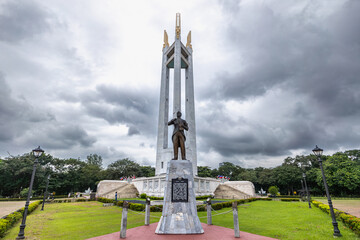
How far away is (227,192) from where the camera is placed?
3147cm

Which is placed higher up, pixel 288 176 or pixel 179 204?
pixel 288 176

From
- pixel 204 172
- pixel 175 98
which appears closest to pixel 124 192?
pixel 175 98

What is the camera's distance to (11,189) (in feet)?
124

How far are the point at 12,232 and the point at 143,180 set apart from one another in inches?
831

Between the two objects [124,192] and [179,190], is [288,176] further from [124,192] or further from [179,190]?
[179,190]

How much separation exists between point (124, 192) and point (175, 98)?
1807 centimetres

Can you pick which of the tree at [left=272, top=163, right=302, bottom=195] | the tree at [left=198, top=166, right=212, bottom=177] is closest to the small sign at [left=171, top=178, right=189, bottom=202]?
the tree at [left=198, top=166, right=212, bottom=177]

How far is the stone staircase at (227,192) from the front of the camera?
3057 cm

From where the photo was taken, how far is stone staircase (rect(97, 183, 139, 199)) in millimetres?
29869

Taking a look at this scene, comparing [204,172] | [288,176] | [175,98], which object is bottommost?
[288,176]

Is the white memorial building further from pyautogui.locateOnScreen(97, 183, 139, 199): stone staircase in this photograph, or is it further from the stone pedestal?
the stone pedestal

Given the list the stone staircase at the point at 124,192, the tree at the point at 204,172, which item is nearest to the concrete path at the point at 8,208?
the stone staircase at the point at 124,192

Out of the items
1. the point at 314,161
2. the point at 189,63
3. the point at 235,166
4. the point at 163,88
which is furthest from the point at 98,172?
the point at 314,161

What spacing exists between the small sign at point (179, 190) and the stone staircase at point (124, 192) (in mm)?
25074
